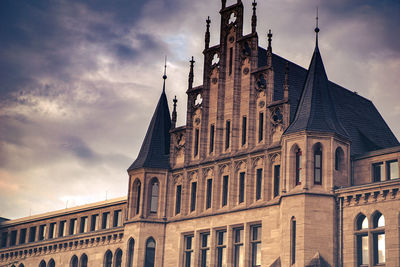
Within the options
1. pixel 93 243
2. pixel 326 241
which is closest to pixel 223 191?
pixel 326 241

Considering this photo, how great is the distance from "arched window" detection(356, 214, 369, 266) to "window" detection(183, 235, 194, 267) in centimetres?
1466

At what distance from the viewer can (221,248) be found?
7375 cm

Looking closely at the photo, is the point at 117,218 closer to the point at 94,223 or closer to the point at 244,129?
the point at 94,223

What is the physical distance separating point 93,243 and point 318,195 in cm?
2557

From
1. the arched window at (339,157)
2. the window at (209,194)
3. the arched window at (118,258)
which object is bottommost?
the arched window at (118,258)

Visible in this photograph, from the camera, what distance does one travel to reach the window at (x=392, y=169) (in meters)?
69.1

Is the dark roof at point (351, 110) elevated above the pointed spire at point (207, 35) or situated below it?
below

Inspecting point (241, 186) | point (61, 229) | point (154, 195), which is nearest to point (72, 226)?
point (61, 229)

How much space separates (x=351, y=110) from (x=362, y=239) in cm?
1751

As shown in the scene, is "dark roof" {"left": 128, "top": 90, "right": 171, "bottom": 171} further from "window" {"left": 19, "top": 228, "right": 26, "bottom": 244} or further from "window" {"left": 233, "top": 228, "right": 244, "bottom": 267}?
"window" {"left": 19, "top": 228, "right": 26, "bottom": 244}

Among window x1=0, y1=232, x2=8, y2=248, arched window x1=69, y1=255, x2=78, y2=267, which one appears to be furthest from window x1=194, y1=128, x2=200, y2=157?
window x1=0, y1=232, x2=8, y2=248

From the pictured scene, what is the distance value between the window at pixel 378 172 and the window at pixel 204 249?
13.5m

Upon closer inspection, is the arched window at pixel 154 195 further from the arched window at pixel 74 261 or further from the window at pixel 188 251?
the arched window at pixel 74 261

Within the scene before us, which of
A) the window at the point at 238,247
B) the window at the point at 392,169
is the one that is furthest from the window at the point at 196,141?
the window at the point at 392,169
